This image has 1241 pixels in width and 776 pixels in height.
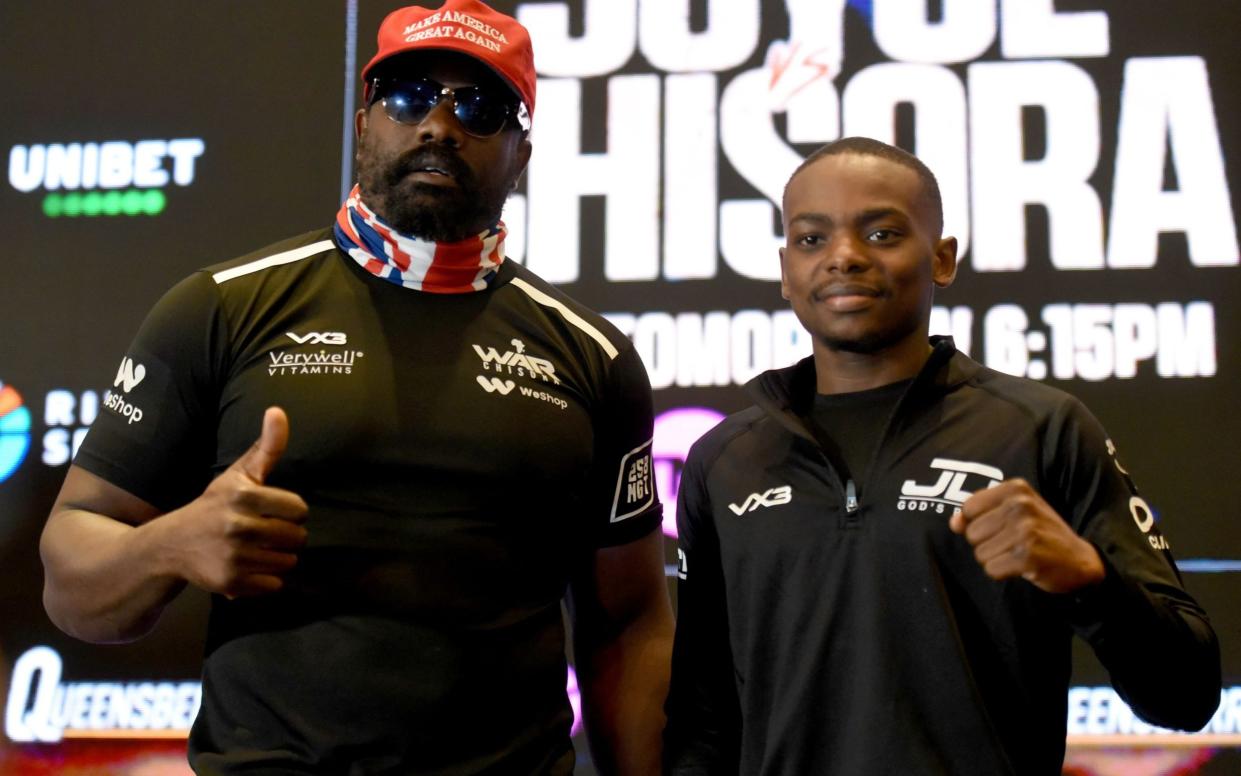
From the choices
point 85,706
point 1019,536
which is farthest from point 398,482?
point 85,706

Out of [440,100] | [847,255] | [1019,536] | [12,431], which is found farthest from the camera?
[12,431]

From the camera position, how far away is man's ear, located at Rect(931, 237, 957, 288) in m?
1.72

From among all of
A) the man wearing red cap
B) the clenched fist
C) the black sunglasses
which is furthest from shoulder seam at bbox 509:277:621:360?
the clenched fist

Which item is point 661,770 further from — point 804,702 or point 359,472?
point 359,472

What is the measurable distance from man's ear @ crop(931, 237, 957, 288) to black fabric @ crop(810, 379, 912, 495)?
17cm

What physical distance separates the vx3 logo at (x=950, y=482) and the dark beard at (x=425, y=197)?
0.68 meters

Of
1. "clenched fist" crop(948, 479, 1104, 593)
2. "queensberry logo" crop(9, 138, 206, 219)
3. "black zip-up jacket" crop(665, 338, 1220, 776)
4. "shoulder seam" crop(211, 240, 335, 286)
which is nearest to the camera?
"clenched fist" crop(948, 479, 1104, 593)

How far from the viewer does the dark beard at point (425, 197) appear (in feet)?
5.56

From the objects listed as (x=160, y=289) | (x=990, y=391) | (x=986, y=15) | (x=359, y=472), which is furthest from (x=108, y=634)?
(x=986, y=15)

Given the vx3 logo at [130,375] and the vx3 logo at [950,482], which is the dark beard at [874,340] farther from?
the vx3 logo at [130,375]

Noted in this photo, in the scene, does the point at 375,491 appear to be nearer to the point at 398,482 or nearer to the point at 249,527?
the point at 398,482

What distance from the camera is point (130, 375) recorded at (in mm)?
1591

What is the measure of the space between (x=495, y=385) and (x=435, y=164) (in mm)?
312

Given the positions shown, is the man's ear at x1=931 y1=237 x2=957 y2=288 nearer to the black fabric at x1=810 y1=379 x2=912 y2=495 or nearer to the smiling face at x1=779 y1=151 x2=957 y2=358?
the smiling face at x1=779 y1=151 x2=957 y2=358
